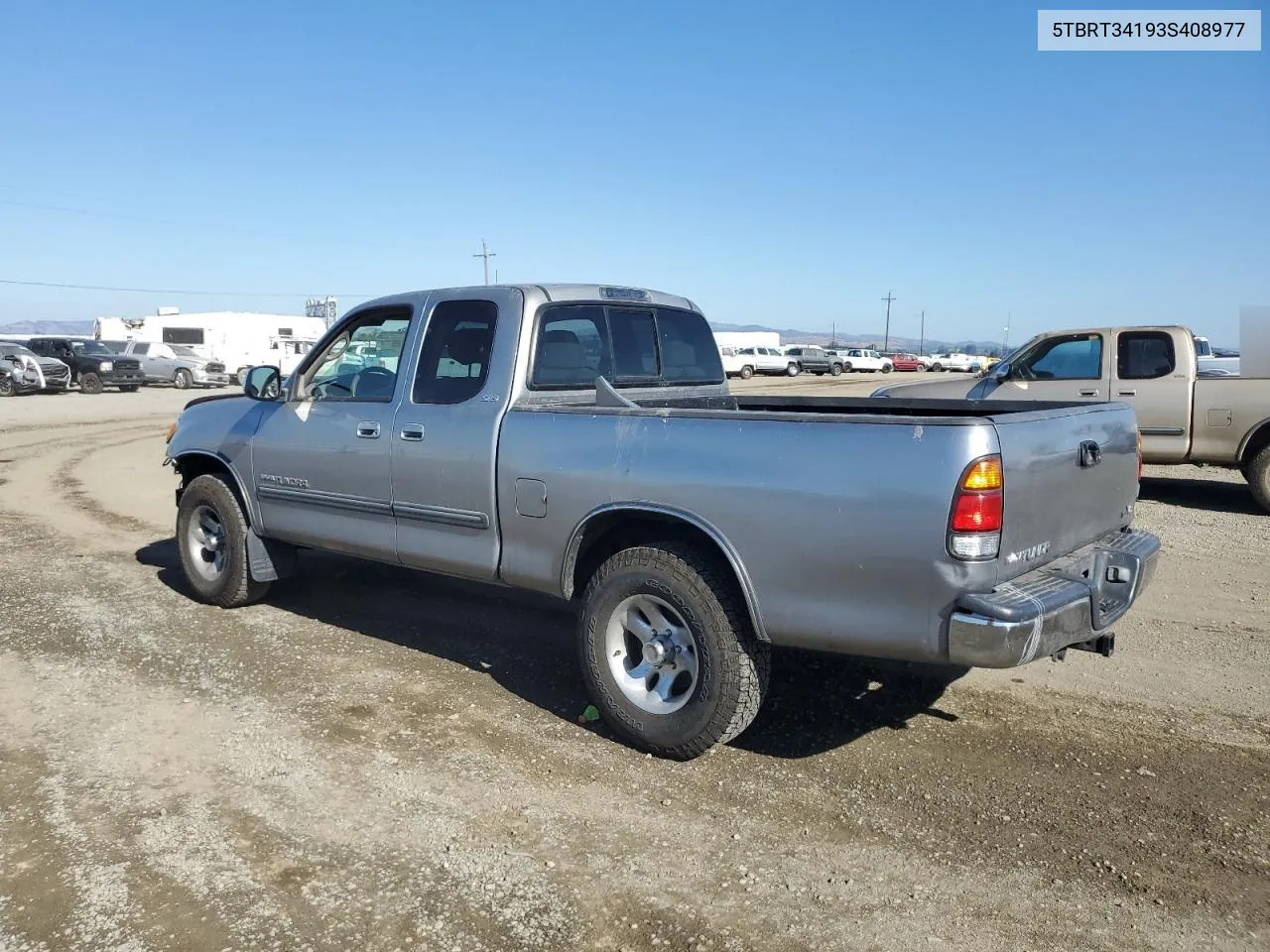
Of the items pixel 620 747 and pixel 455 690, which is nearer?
pixel 620 747

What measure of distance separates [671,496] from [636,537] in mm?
444

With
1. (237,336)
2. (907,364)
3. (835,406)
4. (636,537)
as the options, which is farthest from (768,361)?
(636,537)

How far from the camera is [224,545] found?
251 inches

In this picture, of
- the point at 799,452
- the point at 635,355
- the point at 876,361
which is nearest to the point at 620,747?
the point at 799,452

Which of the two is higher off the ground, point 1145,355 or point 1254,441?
point 1145,355

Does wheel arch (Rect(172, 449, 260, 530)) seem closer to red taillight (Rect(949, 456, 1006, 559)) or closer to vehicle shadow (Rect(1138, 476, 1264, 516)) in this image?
red taillight (Rect(949, 456, 1006, 559))

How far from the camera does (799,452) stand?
12.1 ft

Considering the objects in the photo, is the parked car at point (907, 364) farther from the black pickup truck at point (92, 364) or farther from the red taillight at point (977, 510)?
the red taillight at point (977, 510)

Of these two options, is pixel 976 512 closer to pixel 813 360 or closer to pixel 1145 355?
pixel 1145 355

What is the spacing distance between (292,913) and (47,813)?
128 centimetres

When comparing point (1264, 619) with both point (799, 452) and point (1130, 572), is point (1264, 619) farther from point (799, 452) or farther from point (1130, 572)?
point (799, 452)

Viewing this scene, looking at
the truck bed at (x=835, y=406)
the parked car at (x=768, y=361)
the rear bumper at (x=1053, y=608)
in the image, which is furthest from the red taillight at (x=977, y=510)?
the parked car at (x=768, y=361)

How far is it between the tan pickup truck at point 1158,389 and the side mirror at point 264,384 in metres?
5.56

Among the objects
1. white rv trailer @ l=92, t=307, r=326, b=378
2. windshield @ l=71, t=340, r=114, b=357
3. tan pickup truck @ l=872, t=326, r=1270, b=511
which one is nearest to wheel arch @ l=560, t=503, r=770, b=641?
tan pickup truck @ l=872, t=326, r=1270, b=511
